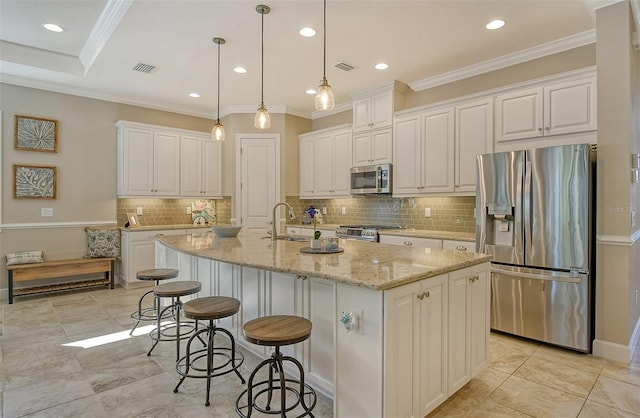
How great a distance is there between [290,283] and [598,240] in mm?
2590

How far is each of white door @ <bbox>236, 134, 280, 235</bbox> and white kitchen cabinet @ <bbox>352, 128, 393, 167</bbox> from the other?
1538 mm

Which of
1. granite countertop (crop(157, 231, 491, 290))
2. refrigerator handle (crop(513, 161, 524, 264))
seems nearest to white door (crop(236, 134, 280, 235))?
granite countertop (crop(157, 231, 491, 290))

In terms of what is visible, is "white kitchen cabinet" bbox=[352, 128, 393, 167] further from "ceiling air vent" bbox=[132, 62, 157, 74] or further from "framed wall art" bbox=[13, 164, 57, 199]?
"framed wall art" bbox=[13, 164, 57, 199]

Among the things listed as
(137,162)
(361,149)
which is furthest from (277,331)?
(137,162)

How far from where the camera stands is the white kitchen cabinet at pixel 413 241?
3.94m

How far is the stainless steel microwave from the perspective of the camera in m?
4.75

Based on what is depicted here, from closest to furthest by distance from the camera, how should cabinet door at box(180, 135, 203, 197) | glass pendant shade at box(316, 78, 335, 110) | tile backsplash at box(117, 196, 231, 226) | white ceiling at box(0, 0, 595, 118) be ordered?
glass pendant shade at box(316, 78, 335, 110)
white ceiling at box(0, 0, 595, 118)
tile backsplash at box(117, 196, 231, 226)
cabinet door at box(180, 135, 203, 197)

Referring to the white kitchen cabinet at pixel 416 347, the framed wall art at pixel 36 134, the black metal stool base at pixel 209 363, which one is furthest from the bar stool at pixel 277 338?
the framed wall art at pixel 36 134

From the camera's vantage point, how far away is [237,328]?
119 inches

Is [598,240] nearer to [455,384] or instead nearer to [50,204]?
[455,384]

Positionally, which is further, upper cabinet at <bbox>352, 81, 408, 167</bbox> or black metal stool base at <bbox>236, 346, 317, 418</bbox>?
upper cabinet at <bbox>352, 81, 408, 167</bbox>

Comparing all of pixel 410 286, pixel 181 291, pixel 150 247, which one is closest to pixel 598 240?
pixel 410 286

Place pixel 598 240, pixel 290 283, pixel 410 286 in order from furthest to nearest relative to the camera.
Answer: pixel 598 240
pixel 290 283
pixel 410 286

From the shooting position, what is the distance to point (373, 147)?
4988 mm
